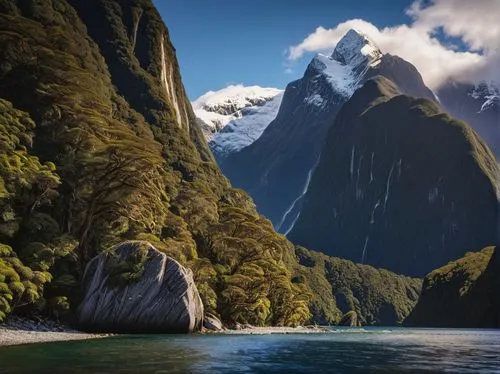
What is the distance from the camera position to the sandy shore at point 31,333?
3381cm

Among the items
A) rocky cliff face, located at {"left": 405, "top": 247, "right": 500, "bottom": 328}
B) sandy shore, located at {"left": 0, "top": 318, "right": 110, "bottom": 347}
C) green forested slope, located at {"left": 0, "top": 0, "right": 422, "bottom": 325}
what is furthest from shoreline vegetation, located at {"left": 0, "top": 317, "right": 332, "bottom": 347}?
rocky cliff face, located at {"left": 405, "top": 247, "right": 500, "bottom": 328}

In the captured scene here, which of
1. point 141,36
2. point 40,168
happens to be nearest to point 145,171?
point 40,168

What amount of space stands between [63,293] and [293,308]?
134 ft

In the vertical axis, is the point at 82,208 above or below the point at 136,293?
above

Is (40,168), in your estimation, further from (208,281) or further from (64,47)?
(64,47)

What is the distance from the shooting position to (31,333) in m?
38.2

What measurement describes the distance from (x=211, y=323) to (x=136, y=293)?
13420 millimetres

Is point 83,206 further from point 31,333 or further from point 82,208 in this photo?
point 31,333

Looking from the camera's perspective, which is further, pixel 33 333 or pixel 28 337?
pixel 33 333

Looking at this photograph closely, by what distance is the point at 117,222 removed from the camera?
192ft

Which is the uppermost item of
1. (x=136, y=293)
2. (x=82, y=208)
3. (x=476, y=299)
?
(x=476, y=299)

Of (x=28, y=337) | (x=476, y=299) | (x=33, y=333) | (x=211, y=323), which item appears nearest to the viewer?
(x=28, y=337)

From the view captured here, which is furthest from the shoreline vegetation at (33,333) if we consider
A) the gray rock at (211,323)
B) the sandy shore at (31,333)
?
the gray rock at (211,323)

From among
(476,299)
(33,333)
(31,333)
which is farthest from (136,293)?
(476,299)
